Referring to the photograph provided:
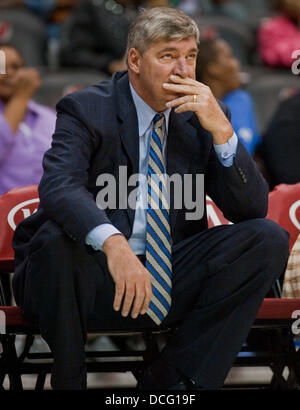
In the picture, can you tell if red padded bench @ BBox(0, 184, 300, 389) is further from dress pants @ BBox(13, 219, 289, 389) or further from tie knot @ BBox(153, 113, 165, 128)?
tie knot @ BBox(153, 113, 165, 128)

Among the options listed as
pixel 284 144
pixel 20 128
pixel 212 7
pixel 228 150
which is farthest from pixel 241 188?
pixel 212 7

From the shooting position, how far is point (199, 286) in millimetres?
2305

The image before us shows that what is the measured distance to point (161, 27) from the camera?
2.28m

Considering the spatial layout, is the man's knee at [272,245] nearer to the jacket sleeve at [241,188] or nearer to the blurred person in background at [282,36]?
the jacket sleeve at [241,188]

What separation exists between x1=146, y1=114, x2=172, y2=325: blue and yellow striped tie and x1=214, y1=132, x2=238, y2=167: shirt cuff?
0.58 ft

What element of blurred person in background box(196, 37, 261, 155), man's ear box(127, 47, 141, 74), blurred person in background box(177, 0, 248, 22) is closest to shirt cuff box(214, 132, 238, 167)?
man's ear box(127, 47, 141, 74)

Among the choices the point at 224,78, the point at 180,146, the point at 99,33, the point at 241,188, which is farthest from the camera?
the point at 99,33

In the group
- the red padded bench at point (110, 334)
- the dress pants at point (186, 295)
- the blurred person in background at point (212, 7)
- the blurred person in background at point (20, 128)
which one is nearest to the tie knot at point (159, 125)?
the dress pants at point (186, 295)

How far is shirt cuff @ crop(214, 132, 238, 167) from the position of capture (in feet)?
7.50

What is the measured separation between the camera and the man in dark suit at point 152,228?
212 centimetres

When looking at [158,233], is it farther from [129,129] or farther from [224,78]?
[224,78]

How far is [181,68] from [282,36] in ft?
8.96

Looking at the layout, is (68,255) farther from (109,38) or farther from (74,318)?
(109,38)
